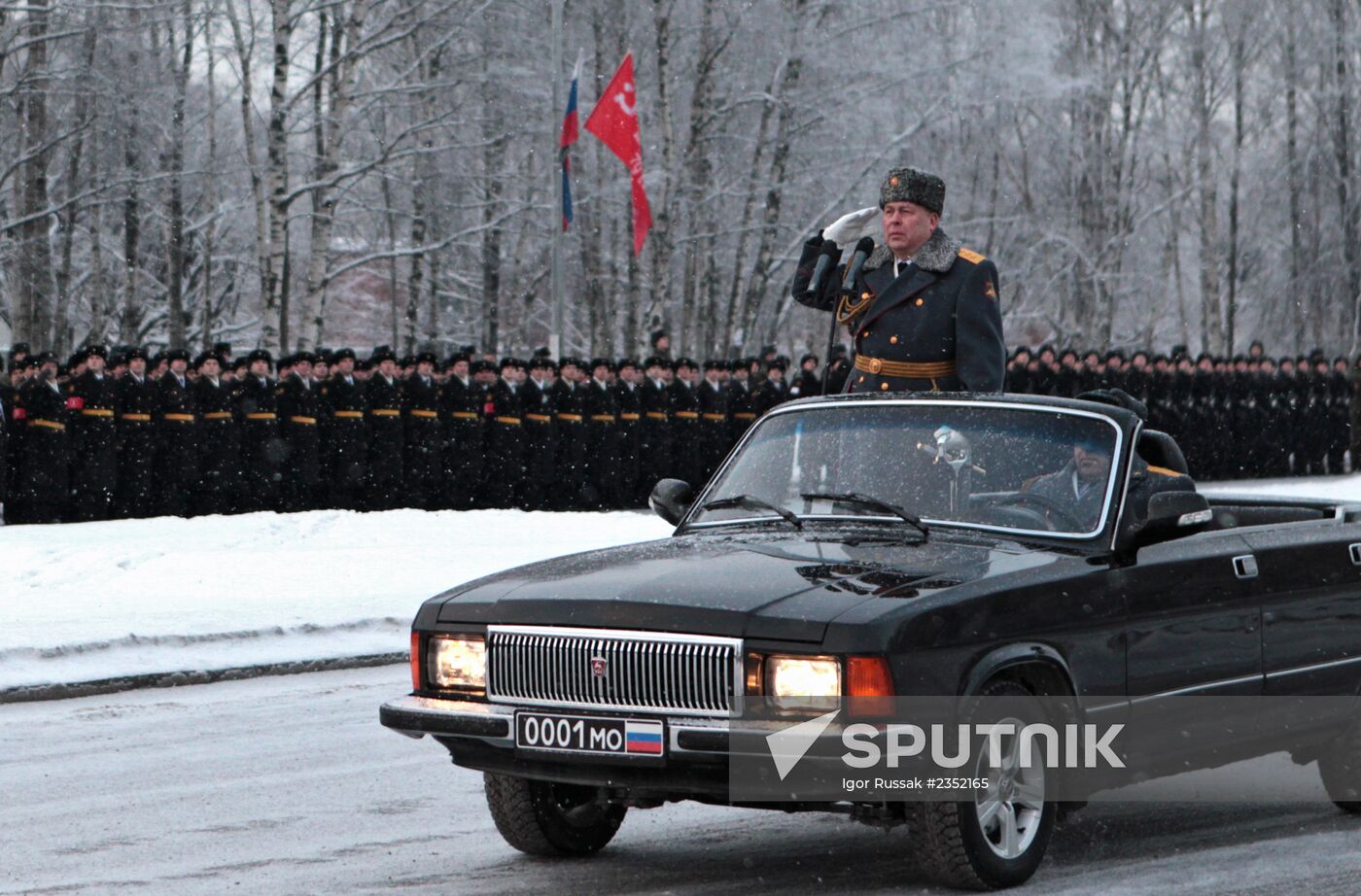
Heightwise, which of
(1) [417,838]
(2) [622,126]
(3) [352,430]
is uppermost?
(2) [622,126]

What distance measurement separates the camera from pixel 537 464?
25719mm

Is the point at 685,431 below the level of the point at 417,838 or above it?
above

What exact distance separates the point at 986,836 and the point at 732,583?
1.05 metres

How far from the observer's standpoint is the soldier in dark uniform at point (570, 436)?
26.2 metres

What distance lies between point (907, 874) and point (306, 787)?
9.28ft

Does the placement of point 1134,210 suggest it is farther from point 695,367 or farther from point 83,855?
point 83,855

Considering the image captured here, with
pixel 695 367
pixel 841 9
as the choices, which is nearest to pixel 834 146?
pixel 841 9

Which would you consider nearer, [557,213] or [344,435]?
[344,435]

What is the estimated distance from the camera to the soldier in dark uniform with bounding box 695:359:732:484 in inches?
1099

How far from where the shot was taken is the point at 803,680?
5957 millimetres

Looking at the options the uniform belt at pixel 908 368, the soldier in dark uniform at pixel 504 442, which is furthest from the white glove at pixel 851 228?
the soldier in dark uniform at pixel 504 442

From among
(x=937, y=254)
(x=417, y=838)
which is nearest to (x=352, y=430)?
(x=937, y=254)

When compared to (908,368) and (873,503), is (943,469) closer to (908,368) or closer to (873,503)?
(873,503)

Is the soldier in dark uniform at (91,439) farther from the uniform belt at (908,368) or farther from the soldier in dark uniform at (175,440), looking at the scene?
the uniform belt at (908,368)
